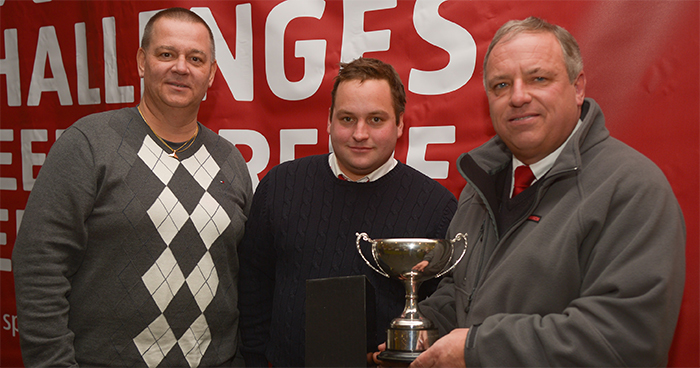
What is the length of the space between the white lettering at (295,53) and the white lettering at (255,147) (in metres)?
0.24

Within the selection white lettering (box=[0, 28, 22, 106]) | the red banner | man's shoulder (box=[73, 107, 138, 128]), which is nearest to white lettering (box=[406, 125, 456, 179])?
the red banner

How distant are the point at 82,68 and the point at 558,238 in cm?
276

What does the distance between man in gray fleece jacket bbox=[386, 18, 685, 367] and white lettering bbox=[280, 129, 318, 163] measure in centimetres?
104

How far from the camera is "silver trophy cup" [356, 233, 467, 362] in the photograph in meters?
1.50

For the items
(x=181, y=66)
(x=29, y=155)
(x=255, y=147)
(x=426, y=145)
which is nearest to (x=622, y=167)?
(x=426, y=145)

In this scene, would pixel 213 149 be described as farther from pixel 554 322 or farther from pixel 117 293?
pixel 554 322

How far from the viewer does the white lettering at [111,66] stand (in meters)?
2.92

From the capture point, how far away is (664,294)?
3.76 ft

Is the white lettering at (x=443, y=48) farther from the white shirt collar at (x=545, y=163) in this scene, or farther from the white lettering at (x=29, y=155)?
A: the white lettering at (x=29, y=155)

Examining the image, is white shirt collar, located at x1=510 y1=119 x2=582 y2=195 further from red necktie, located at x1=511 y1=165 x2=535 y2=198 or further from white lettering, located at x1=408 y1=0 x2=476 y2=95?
white lettering, located at x1=408 y1=0 x2=476 y2=95

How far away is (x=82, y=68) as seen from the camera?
3008 millimetres

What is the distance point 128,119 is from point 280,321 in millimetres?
896

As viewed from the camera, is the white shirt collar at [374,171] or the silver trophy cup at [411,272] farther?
the white shirt collar at [374,171]

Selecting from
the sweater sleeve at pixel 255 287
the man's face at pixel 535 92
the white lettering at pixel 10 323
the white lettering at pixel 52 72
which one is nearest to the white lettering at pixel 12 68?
the white lettering at pixel 52 72
